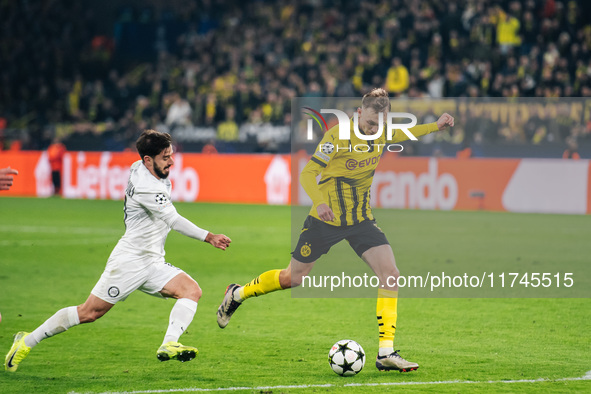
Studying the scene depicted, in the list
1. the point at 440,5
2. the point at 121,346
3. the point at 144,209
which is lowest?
the point at 121,346

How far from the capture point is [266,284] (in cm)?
757

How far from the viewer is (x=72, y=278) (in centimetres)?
1129

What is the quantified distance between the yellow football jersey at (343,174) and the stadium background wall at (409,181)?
13.1 meters

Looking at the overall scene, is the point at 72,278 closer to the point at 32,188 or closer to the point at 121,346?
the point at 121,346

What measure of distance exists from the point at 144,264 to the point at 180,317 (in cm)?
45

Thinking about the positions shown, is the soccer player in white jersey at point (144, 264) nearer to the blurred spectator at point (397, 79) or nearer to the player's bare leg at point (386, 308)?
the player's bare leg at point (386, 308)

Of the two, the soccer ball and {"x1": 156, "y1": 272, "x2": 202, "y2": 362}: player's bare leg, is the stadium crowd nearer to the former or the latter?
the soccer ball

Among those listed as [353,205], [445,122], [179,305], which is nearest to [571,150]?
[445,122]

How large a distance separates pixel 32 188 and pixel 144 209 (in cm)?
2059

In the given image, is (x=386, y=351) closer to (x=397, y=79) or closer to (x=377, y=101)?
(x=377, y=101)

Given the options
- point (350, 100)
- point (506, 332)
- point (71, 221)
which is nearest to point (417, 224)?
point (350, 100)

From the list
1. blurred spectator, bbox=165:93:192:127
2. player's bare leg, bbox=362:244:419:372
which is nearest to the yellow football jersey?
player's bare leg, bbox=362:244:419:372

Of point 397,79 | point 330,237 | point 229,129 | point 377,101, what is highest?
point 397,79

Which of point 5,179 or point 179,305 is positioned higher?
point 5,179
